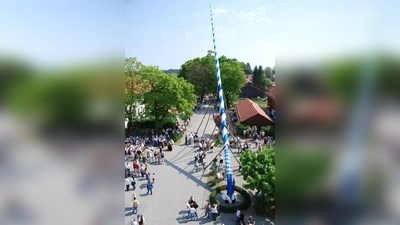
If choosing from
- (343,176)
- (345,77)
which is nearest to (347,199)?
(343,176)

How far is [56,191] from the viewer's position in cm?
242

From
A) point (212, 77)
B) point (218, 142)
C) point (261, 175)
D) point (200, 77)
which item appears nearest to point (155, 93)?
point (218, 142)

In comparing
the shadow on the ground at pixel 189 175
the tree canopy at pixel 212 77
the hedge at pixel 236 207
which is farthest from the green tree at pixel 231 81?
the hedge at pixel 236 207

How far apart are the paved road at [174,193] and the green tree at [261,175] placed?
3.78ft

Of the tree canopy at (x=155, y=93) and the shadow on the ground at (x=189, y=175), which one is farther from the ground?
the tree canopy at (x=155, y=93)

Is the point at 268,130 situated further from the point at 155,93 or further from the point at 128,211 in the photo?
the point at 128,211

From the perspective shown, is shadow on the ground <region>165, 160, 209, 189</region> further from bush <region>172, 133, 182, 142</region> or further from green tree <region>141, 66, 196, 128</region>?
green tree <region>141, 66, 196, 128</region>

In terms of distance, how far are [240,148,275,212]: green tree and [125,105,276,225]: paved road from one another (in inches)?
45.4

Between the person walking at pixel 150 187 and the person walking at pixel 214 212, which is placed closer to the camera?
the person walking at pixel 214 212

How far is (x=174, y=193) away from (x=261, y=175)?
6339mm

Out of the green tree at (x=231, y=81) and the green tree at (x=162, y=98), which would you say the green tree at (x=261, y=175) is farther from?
the green tree at (x=231, y=81)

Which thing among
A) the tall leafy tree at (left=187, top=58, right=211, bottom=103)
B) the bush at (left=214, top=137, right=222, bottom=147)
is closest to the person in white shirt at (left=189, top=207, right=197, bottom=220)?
the bush at (left=214, top=137, right=222, bottom=147)

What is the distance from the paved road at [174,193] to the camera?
15.1 m

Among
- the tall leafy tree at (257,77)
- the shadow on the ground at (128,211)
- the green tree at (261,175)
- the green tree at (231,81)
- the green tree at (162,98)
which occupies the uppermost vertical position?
the tall leafy tree at (257,77)
